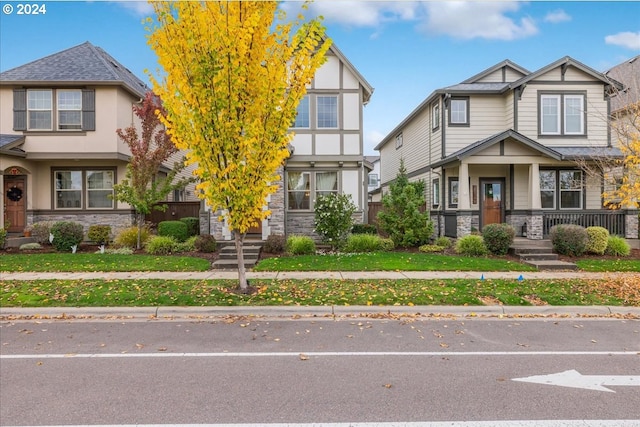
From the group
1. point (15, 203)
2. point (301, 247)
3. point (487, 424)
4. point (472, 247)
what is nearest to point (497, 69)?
point (472, 247)

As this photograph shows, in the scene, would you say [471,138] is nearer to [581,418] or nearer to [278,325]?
[278,325]

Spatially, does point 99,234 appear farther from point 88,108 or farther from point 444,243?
point 444,243

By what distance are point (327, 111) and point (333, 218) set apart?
548 centimetres

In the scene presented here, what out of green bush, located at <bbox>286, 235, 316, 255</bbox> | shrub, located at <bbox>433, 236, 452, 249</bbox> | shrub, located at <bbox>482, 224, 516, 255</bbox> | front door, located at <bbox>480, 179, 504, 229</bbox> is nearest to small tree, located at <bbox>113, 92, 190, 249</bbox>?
green bush, located at <bbox>286, 235, 316, 255</bbox>

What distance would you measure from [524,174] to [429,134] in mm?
4921

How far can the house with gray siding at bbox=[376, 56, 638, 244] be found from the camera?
16297mm

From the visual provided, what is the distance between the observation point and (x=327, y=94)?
17578 mm

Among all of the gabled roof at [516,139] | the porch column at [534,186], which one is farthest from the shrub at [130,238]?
the porch column at [534,186]

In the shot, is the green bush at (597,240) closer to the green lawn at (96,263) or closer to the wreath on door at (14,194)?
the green lawn at (96,263)

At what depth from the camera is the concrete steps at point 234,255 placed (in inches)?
Result: 492

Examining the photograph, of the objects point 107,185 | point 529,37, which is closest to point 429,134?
point 529,37

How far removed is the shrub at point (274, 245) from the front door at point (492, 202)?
9561 millimetres

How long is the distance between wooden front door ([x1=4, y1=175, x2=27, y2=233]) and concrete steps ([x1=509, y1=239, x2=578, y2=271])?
806 inches

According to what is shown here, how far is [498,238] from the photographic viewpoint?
46.6ft
